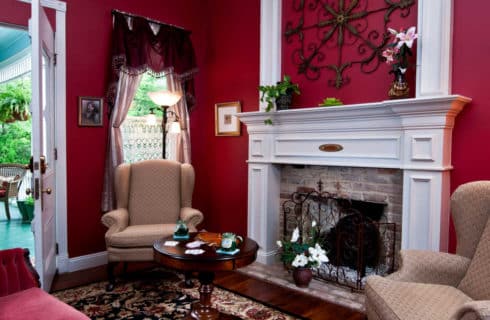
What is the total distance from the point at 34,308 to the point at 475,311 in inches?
73.6

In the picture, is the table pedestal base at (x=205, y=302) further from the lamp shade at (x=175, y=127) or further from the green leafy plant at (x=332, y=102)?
the lamp shade at (x=175, y=127)

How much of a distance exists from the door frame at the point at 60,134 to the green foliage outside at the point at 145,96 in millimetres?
774

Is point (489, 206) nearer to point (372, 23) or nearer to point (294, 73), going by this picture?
point (372, 23)

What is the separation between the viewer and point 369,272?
332 cm

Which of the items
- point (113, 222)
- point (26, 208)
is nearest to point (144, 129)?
point (113, 222)

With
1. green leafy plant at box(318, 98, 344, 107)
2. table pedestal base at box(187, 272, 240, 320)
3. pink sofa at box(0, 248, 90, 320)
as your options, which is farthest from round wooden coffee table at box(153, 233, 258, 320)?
green leafy plant at box(318, 98, 344, 107)

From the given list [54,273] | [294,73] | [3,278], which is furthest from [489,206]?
[54,273]

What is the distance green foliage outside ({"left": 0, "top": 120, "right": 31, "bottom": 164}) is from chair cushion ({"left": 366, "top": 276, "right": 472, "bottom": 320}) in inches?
290

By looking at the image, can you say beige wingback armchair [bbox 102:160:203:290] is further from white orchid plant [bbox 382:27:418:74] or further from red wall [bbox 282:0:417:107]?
white orchid plant [bbox 382:27:418:74]

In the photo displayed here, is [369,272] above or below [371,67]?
below

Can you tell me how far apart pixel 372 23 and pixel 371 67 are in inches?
14.6

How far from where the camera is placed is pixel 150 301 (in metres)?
2.94

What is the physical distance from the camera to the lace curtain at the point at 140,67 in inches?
151

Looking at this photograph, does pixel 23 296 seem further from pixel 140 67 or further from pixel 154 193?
pixel 140 67
